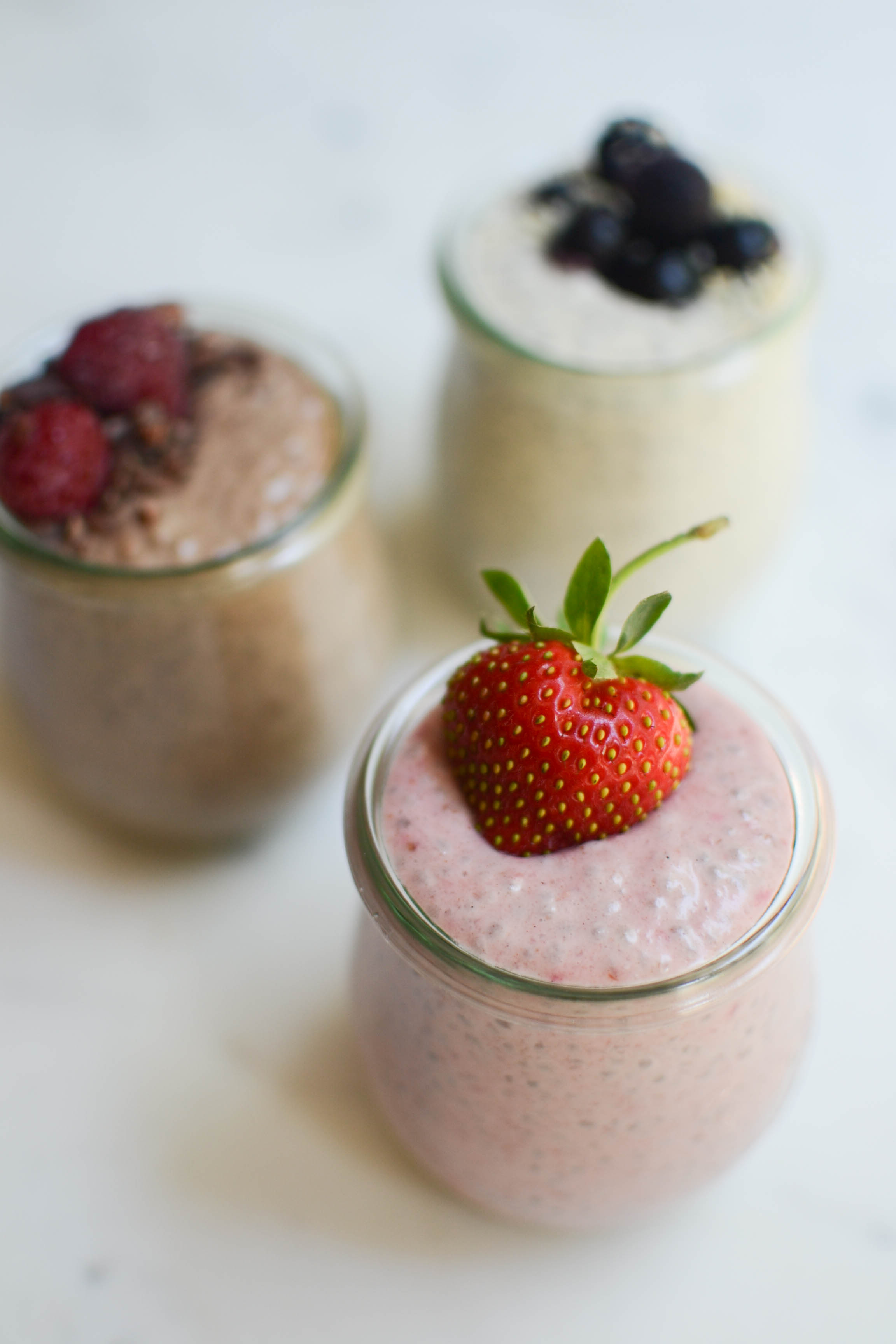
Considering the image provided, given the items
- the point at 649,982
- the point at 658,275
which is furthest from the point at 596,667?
the point at 658,275

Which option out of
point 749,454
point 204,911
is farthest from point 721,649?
point 204,911

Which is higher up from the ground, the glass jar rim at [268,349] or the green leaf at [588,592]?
Answer: the green leaf at [588,592]

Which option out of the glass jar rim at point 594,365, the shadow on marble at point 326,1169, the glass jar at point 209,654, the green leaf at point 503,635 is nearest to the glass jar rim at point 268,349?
the glass jar at point 209,654

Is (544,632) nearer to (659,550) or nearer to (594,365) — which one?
(659,550)

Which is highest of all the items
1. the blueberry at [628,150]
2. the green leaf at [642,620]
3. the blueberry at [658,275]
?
the blueberry at [628,150]

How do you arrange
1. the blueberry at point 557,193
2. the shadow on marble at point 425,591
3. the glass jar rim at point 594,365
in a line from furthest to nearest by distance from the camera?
the shadow on marble at point 425,591 < the blueberry at point 557,193 < the glass jar rim at point 594,365

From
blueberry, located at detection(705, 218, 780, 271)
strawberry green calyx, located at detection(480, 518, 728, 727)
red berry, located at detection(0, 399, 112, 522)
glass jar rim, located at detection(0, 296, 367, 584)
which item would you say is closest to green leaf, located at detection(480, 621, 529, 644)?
strawberry green calyx, located at detection(480, 518, 728, 727)

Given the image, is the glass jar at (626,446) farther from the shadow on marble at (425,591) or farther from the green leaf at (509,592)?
the green leaf at (509,592)

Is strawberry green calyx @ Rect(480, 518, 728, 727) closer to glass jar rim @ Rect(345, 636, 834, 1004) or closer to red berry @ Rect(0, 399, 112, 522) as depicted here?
glass jar rim @ Rect(345, 636, 834, 1004)
